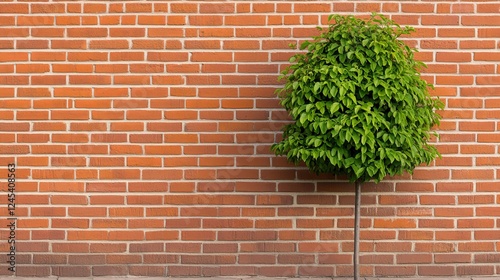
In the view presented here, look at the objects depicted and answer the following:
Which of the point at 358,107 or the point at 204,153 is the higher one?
the point at 358,107

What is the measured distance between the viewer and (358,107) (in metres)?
4.19

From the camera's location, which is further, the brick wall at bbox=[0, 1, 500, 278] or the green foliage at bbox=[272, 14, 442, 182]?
the brick wall at bbox=[0, 1, 500, 278]

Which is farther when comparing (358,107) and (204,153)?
(204,153)

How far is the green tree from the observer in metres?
4.21

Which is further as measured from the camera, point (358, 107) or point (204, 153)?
point (204, 153)

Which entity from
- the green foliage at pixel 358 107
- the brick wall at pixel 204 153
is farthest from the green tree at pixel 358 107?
the brick wall at pixel 204 153

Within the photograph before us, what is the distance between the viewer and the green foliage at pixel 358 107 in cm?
421

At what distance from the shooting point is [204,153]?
16.6 feet

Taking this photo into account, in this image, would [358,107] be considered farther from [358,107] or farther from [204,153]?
[204,153]

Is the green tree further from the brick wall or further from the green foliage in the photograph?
the brick wall

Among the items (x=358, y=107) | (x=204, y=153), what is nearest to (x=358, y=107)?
(x=358, y=107)

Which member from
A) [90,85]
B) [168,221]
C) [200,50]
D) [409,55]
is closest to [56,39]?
[90,85]

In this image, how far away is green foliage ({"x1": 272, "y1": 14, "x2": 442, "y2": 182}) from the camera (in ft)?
13.8

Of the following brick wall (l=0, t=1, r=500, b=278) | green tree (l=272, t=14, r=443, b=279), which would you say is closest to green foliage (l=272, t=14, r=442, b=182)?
green tree (l=272, t=14, r=443, b=279)
